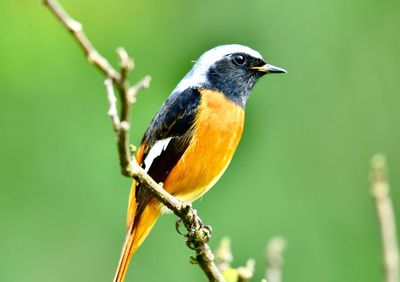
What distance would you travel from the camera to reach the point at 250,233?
6.32 meters

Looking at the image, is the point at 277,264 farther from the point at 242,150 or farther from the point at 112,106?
the point at 242,150

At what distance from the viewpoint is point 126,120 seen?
248cm

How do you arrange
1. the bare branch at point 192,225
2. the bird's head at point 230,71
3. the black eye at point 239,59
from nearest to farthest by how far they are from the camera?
the bare branch at point 192,225
the bird's head at point 230,71
the black eye at point 239,59

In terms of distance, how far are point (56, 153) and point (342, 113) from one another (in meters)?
2.54

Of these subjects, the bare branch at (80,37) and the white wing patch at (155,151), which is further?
the white wing patch at (155,151)

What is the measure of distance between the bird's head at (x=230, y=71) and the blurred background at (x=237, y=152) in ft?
4.53

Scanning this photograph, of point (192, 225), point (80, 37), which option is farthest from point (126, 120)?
point (192, 225)

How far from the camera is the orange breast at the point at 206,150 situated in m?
4.53

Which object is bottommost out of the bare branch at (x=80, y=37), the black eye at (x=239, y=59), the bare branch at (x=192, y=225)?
the bare branch at (x=192, y=225)

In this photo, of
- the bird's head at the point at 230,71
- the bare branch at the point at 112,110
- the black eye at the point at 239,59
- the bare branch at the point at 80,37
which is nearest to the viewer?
the bare branch at the point at 80,37

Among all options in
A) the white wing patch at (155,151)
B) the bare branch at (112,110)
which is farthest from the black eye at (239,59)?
the bare branch at (112,110)

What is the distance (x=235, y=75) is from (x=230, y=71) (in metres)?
0.04

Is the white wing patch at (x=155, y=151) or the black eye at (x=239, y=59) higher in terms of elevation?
the black eye at (x=239, y=59)

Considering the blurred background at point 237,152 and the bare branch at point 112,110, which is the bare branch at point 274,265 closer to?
the bare branch at point 112,110
